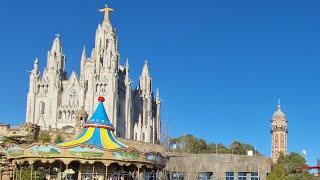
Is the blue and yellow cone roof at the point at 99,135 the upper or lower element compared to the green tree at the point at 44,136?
lower

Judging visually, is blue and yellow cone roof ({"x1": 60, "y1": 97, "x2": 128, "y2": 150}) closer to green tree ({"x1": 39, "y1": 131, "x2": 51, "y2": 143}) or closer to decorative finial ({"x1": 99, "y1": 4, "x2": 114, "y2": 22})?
green tree ({"x1": 39, "y1": 131, "x2": 51, "y2": 143})

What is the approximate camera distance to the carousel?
30641 millimetres

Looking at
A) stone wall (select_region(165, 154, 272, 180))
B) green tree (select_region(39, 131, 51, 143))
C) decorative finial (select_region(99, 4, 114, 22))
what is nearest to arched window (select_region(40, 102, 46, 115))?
decorative finial (select_region(99, 4, 114, 22))

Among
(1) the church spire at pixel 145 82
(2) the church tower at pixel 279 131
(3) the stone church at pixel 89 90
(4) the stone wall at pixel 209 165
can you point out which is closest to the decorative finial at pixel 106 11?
(3) the stone church at pixel 89 90

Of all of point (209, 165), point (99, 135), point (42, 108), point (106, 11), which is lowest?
point (209, 165)

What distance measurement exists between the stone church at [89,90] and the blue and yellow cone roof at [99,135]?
6550 centimetres

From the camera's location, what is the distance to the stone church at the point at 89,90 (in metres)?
102

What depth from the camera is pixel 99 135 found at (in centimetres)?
3291

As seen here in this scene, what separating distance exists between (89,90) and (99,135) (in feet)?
230

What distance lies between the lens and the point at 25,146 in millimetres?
31391

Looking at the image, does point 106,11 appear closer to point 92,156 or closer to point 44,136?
point 44,136

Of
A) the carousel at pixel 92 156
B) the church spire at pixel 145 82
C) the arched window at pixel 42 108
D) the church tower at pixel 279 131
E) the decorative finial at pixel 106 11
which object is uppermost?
the decorative finial at pixel 106 11

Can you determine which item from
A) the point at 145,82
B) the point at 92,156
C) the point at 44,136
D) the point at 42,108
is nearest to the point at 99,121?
the point at 92,156

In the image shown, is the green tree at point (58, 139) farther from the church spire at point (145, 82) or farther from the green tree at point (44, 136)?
the church spire at point (145, 82)
